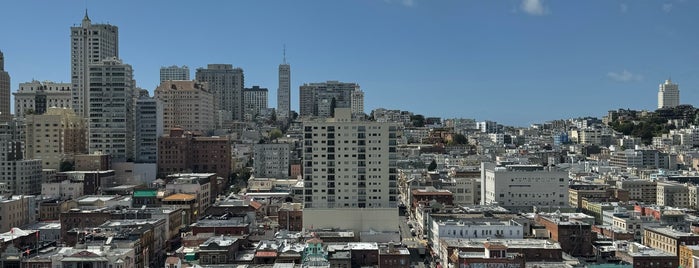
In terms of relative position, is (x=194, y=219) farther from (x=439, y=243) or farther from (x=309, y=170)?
(x=439, y=243)

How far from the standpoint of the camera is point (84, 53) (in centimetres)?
11475

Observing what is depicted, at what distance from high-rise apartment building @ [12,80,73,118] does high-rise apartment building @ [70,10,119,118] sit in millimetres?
10467

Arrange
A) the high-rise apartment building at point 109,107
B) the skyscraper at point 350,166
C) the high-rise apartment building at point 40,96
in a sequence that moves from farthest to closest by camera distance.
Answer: the high-rise apartment building at point 40,96 → the high-rise apartment building at point 109,107 → the skyscraper at point 350,166

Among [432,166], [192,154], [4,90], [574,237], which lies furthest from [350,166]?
[4,90]

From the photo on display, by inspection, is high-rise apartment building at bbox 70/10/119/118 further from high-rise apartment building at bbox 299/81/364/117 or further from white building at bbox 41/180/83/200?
high-rise apartment building at bbox 299/81/364/117

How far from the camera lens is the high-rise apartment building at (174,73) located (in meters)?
184

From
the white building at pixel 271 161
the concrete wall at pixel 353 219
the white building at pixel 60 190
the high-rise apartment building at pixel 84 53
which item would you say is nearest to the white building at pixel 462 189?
the white building at pixel 271 161

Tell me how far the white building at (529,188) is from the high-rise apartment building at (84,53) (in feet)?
Answer: 207

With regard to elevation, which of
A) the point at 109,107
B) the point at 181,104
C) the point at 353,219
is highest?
the point at 181,104

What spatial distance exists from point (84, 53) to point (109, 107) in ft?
79.2

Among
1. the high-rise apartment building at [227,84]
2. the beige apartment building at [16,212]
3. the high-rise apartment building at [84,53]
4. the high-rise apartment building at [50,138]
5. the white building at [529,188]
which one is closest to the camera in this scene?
the beige apartment building at [16,212]

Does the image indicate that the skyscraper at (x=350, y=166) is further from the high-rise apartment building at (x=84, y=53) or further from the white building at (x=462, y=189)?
the high-rise apartment building at (x=84, y=53)

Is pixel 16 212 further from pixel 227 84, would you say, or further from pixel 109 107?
pixel 227 84

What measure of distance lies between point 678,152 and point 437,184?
68523 millimetres
